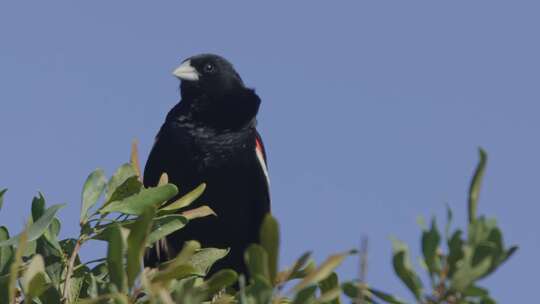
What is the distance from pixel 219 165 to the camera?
5859 millimetres

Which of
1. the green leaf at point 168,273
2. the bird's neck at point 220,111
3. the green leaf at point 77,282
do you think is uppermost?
the green leaf at point 168,273

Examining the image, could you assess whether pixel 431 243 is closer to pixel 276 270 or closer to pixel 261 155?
pixel 276 270

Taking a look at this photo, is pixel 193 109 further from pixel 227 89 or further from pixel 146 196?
pixel 146 196

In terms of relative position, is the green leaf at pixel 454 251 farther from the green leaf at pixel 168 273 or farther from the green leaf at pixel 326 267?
the green leaf at pixel 168 273

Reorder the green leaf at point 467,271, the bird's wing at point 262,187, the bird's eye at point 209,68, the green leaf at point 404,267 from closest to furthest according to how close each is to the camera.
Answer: the green leaf at point 467,271 < the green leaf at point 404,267 < the bird's wing at point 262,187 < the bird's eye at point 209,68

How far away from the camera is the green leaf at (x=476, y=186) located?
128 cm

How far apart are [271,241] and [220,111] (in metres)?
4.95

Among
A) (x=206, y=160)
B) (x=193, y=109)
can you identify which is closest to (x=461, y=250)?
(x=206, y=160)

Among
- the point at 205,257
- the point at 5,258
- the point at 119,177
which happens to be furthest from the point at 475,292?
the point at 205,257

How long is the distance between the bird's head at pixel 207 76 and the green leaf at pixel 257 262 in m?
5.07

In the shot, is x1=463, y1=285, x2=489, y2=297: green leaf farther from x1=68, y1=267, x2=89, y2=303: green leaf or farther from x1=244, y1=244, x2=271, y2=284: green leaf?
x1=68, y1=267, x2=89, y2=303: green leaf

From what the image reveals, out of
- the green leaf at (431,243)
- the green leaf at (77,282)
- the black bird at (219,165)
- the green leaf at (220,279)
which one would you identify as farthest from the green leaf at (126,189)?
the black bird at (219,165)

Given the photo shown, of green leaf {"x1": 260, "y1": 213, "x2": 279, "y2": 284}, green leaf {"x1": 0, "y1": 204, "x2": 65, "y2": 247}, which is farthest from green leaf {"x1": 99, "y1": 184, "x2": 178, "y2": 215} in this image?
green leaf {"x1": 260, "y1": 213, "x2": 279, "y2": 284}

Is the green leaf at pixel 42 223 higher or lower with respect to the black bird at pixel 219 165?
higher
